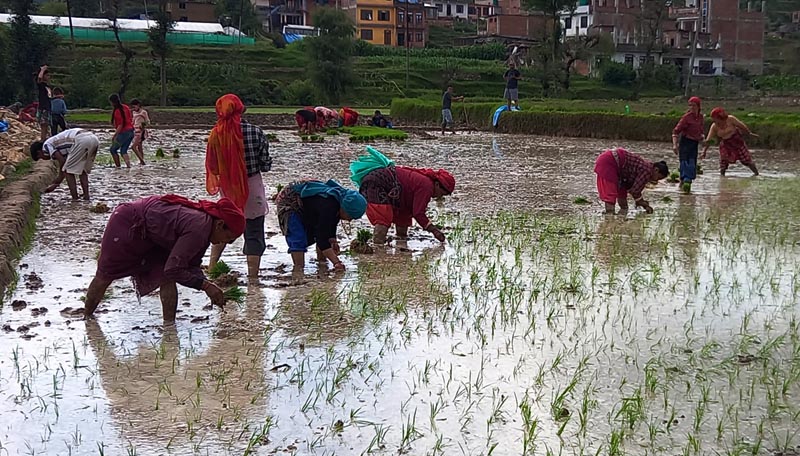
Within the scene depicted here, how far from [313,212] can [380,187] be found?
4.05 feet

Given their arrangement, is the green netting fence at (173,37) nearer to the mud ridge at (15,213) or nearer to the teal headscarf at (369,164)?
the mud ridge at (15,213)

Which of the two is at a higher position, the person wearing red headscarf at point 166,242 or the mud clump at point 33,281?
the person wearing red headscarf at point 166,242

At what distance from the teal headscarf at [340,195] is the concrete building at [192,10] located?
76.3m

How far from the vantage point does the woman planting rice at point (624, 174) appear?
1134cm

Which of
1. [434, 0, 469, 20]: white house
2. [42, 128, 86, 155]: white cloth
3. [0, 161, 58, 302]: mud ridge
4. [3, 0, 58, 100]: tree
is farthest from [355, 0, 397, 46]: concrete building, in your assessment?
[42, 128, 86, 155]: white cloth

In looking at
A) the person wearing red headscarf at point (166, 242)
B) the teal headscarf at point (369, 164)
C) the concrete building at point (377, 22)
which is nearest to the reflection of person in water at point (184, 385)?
the person wearing red headscarf at point (166, 242)

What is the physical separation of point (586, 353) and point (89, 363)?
3094mm

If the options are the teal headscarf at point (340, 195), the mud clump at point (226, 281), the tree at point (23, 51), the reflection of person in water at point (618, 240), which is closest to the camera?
the mud clump at point (226, 281)

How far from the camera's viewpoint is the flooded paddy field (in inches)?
174

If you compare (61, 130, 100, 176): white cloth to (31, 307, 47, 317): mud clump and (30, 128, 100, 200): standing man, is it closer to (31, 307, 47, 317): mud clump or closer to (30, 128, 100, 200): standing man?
(30, 128, 100, 200): standing man

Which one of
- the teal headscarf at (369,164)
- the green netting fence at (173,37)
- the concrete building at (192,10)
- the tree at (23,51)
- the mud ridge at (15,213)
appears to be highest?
the concrete building at (192,10)

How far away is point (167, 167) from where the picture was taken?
58.6ft

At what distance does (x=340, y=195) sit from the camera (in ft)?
26.8

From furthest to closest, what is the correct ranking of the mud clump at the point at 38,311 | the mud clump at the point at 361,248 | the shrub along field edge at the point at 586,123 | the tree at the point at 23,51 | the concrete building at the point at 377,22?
1. the concrete building at the point at 377,22
2. the tree at the point at 23,51
3. the shrub along field edge at the point at 586,123
4. the mud clump at the point at 361,248
5. the mud clump at the point at 38,311
